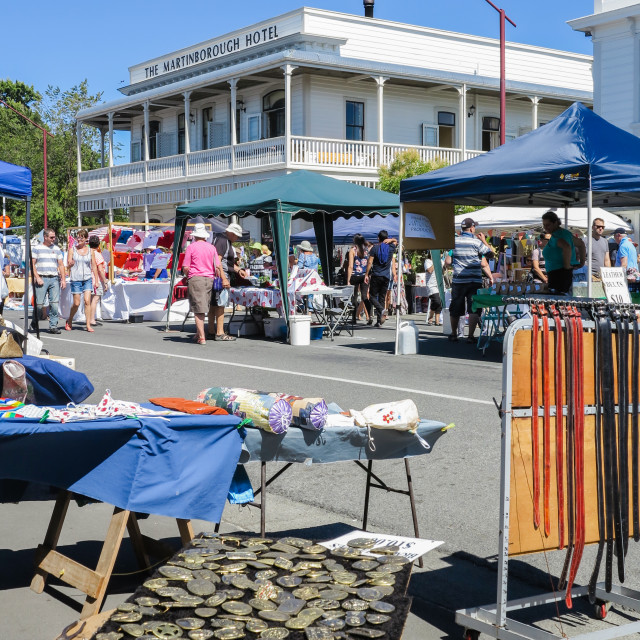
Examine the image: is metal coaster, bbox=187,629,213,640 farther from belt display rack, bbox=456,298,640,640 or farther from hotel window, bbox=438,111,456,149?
hotel window, bbox=438,111,456,149

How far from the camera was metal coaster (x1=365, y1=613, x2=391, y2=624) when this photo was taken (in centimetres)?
325

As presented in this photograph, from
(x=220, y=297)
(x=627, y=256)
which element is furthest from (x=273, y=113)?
(x=220, y=297)

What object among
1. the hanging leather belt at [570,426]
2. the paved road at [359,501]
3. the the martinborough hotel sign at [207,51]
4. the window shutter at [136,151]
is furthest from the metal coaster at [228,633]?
the window shutter at [136,151]

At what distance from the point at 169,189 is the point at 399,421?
106 feet

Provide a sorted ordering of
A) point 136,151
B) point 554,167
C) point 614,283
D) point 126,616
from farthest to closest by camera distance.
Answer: point 136,151 → point 554,167 → point 614,283 → point 126,616

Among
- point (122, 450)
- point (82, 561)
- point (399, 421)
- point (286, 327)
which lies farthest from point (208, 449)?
point (286, 327)

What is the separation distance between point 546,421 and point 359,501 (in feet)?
8.52

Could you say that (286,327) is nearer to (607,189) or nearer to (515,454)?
(607,189)

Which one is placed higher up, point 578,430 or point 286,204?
point 286,204

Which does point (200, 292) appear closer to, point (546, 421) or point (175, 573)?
point (175, 573)

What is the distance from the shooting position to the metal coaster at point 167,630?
3.21 meters

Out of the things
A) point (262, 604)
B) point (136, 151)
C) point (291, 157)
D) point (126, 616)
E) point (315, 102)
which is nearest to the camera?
point (126, 616)

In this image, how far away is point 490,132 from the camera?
3650cm

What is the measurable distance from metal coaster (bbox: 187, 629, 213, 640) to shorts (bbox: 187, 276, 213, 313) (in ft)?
39.7
